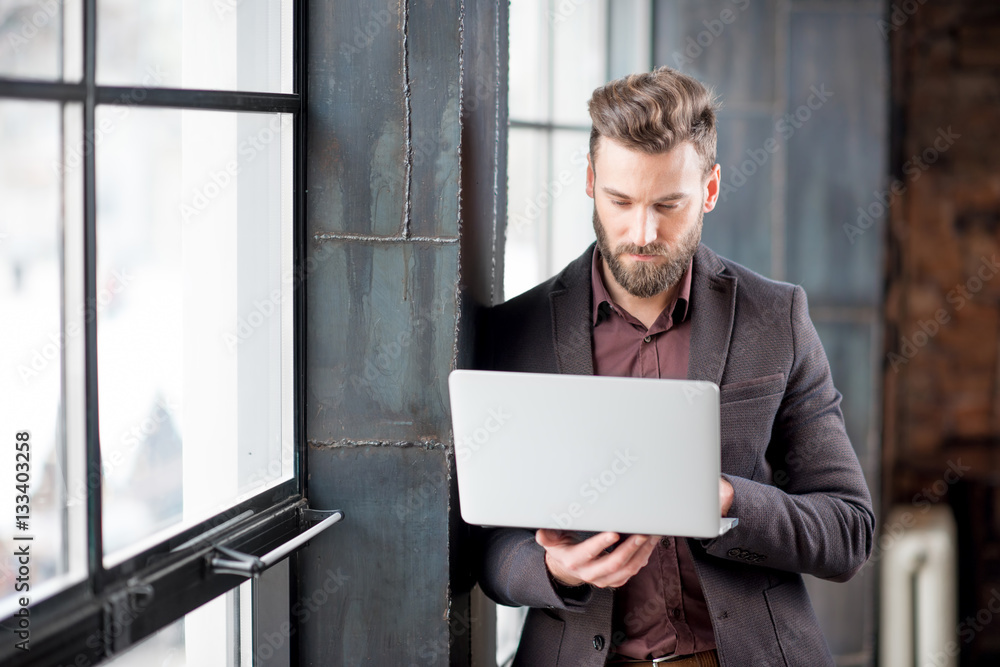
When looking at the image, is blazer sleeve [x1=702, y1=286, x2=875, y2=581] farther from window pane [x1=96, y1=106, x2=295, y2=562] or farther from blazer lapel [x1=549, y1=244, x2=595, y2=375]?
window pane [x1=96, y1=106, x2=295, y2=562]

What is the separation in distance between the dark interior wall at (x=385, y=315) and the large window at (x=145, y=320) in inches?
2.3

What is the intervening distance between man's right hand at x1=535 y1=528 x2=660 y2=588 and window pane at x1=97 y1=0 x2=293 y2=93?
0.93m

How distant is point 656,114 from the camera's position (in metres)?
1.74

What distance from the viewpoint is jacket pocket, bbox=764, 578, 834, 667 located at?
1647 millimetres

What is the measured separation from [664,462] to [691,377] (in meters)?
0.43

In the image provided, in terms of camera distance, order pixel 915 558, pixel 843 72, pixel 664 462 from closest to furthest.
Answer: pixel 664 462, pixel 843 72, pixel 915 558

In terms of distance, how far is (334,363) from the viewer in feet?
5.30

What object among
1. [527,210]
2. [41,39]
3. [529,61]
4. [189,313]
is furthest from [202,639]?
[529,61]

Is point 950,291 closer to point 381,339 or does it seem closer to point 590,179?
point 590,179

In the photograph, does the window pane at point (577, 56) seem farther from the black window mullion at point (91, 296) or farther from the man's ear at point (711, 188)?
the black window mullion at point (91, 296)

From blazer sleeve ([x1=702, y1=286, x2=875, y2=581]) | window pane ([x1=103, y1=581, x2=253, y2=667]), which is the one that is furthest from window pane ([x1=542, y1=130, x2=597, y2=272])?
window pane ([x1=103, y1=581, x2=253, y2=667])

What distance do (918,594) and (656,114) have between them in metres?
2.82

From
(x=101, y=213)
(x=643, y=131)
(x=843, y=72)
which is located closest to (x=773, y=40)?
(x=843, y=72)

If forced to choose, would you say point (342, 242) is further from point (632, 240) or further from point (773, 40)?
point (773, 40)
